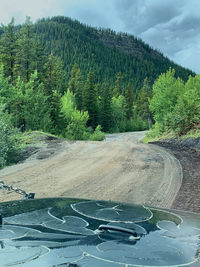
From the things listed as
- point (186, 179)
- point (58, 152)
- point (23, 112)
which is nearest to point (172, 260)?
point (186, 179)

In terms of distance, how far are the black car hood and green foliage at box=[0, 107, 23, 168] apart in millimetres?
9898

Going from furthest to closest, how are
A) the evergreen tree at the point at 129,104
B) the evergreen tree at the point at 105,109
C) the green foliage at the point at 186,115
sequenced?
the evergreen tree at the point at 129,104 < the evergreen tree at the point at 105,109 < the green foliage at the point at 186,115

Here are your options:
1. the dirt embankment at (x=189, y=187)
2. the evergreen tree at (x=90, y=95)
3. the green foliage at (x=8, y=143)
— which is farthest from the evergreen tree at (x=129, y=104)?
the green foliage at (x=8, y=143)

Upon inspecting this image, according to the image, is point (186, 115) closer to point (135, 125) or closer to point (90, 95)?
point (90, 95)

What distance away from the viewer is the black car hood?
1364mm

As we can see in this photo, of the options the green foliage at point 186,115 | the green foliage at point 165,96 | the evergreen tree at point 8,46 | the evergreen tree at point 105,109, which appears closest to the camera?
the green foliage at point 186,115

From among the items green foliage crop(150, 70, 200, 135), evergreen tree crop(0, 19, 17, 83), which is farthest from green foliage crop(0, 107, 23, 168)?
evergreen tree crop(0, 19, 17, 83)

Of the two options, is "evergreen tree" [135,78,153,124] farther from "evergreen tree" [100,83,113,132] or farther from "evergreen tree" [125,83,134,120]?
"evergreen tree" [100,83,113,132]

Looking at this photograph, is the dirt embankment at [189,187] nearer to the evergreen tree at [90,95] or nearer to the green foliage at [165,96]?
the green foliage at [165,96]

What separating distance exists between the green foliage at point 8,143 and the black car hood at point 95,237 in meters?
9.90

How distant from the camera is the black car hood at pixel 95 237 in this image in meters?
1.36

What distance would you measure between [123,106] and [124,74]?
9867 cm

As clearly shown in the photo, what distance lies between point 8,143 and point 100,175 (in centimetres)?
496

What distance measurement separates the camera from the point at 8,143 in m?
12.6
